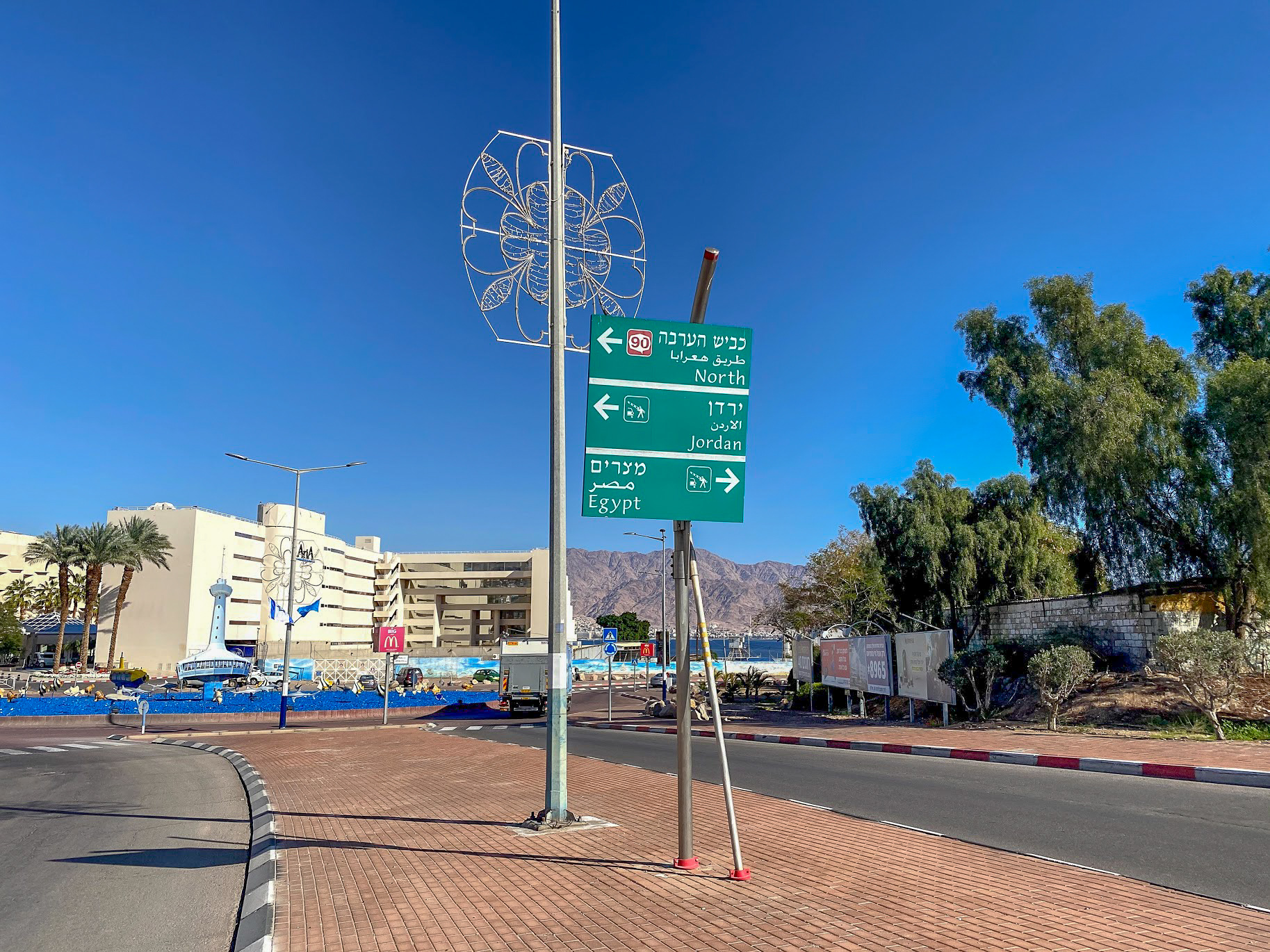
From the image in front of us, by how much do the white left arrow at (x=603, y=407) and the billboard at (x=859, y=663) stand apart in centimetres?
1913

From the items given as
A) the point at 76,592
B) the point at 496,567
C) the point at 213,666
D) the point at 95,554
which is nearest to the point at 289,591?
the point at 213,666

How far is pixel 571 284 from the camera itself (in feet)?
35.9

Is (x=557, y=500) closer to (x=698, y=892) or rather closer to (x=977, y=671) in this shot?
(x=698, y=892)

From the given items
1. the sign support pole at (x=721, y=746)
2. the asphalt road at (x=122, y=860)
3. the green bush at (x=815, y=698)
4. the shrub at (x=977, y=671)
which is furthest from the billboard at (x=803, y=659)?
the sign support pole at (x=721, y=746)

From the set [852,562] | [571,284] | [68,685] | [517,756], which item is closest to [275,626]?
[68,685]

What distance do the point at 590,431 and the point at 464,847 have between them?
4202 millimetres

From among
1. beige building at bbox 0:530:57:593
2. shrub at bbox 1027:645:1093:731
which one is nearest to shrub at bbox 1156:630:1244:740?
shrub at bbox 1027:645:1093:731

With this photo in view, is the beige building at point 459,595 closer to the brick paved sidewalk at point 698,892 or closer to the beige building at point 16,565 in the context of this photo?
the beige building at point 16,565

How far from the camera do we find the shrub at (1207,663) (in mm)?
15914

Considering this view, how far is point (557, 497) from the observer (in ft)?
30.4

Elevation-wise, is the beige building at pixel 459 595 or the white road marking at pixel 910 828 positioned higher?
the beige building at pixel 459 595

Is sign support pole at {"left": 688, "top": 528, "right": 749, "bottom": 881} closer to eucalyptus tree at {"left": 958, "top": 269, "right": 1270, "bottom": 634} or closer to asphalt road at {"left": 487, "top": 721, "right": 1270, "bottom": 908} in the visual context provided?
asphalt road at {"left": 487, "top": 721, "right": 1270, "bottom": 908}

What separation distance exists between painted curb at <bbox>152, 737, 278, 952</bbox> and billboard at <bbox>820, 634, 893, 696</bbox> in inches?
684

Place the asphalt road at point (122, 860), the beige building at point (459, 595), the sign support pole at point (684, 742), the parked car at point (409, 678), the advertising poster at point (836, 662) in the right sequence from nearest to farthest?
the asphalt road at point (122, 860)
the sign support pole at point (684, 742)
the advertising poster at point (836, 662)
the parked car at point (409, 678)
the beige building at point (459, 595)
